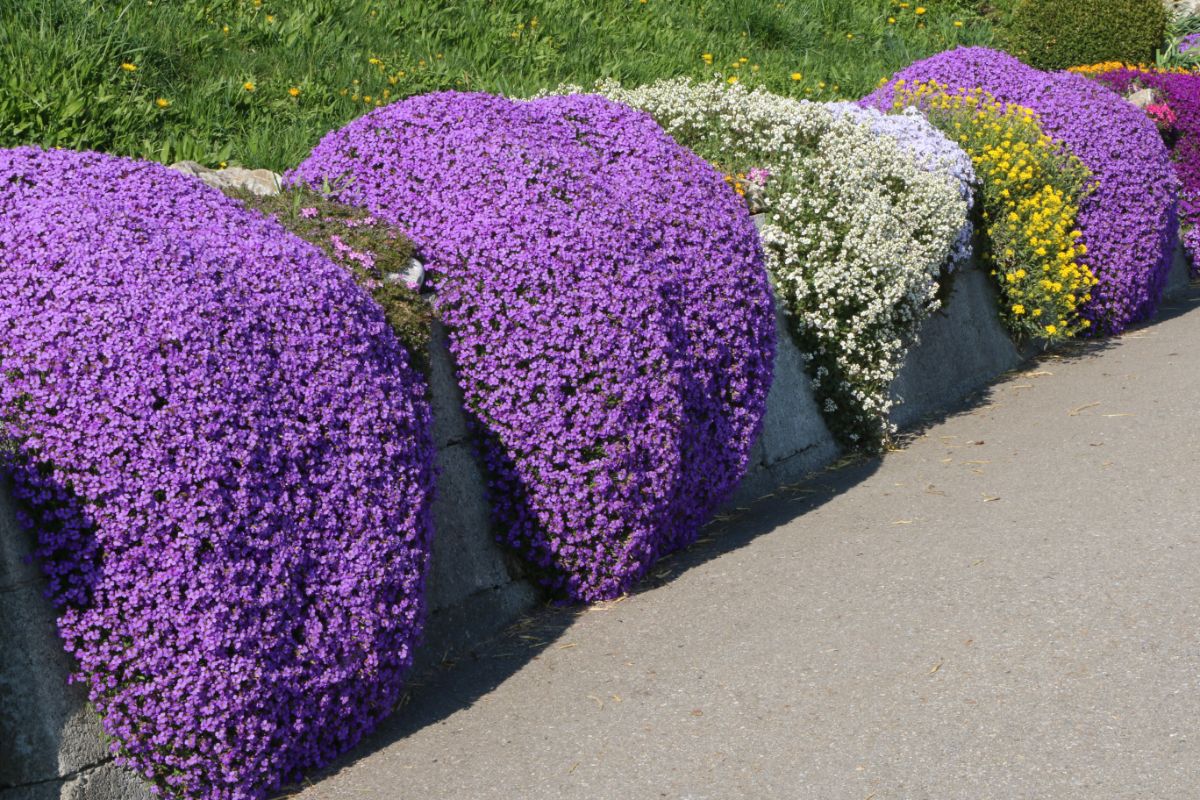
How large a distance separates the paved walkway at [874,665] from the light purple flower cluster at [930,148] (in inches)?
67.4

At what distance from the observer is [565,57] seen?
9352mm

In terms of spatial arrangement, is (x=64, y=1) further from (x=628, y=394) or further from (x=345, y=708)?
(x=345, y=708)

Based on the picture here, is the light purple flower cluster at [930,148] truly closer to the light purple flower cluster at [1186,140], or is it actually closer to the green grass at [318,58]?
the green grass at [318,58]

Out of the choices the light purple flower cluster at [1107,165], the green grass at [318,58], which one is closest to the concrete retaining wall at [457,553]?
the light purple flower cluster at [1107,165]

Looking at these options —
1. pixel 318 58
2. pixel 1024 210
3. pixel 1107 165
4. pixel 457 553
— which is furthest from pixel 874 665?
pixel 1107 165

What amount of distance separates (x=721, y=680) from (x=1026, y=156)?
189 inches

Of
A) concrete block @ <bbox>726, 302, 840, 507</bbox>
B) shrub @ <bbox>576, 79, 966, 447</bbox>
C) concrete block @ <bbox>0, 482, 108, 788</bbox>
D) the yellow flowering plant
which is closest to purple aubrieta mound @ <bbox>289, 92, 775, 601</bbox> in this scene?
concrete block @ <bbox>726, 302, 840, 507</bbox>

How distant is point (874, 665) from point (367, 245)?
6.83ft

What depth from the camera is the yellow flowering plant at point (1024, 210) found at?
312 inches

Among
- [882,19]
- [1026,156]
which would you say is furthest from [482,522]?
[882,19]

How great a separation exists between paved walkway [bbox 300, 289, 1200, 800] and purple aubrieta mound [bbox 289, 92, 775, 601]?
327 millimetres

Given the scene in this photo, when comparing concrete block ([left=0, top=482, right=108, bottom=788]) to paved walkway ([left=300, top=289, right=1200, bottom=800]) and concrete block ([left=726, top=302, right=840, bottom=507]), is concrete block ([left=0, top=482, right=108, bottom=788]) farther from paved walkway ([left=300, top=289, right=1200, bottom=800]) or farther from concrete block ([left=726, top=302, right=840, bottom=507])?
concrete block ([left=726, top=302, right=840, bottom=507])

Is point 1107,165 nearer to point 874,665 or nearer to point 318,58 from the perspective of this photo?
point 318,58

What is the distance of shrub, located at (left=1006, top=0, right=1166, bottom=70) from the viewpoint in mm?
12859
